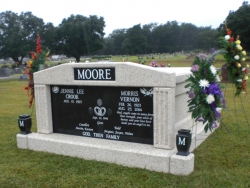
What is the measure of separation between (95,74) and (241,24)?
4261cm

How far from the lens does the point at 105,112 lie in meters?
4.80

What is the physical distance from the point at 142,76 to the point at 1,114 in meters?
6.04

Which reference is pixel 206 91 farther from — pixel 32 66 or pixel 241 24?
pixel 241 24

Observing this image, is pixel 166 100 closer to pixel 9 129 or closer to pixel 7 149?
pixel 7 149

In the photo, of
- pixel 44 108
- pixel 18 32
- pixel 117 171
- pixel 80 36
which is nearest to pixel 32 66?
pixel 44 108

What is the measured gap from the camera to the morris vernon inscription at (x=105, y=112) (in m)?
4.43

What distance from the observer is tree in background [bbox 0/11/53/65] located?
157ft

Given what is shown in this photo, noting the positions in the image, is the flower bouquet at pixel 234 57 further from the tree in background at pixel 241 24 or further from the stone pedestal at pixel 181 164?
the tree in background at pixel 241 24

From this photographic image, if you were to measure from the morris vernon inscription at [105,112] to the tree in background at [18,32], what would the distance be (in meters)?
45.4

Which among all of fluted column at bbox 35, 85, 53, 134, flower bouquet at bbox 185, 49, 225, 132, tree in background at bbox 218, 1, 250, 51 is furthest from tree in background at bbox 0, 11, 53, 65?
flower bouquet at bbox 185, 49, 225, 132

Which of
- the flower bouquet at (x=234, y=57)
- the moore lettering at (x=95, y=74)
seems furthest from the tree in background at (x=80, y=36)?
the flower bouquet at (x=234, y=57)

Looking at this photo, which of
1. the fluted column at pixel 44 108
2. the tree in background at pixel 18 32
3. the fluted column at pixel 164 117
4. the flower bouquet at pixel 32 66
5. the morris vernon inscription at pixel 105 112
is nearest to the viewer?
the fluted column at pixel 164 117

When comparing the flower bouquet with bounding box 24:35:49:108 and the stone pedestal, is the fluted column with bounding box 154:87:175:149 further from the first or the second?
the flower bouquet with bounding box 24:35:49:108

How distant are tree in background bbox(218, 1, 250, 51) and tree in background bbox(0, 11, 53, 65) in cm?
3121
